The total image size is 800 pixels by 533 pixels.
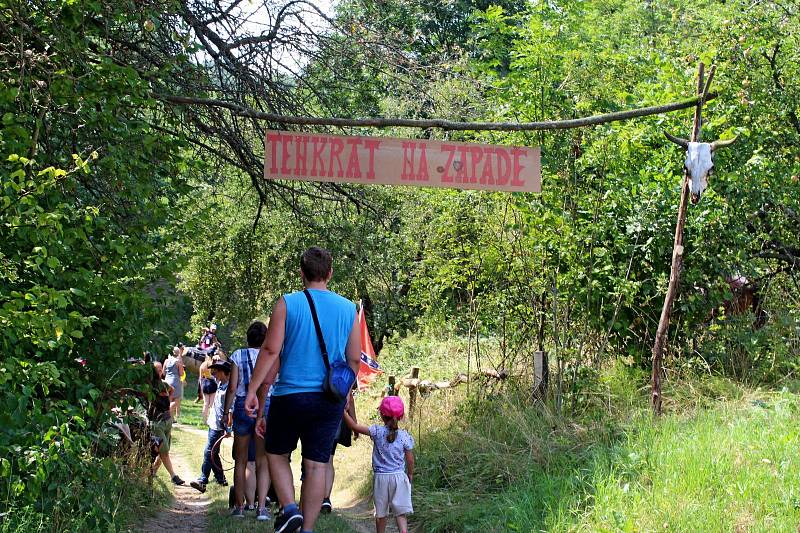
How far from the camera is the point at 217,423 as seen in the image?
9867mm

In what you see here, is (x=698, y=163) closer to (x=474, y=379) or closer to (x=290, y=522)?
(x=290, y=522)

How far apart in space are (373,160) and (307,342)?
2.08 meters

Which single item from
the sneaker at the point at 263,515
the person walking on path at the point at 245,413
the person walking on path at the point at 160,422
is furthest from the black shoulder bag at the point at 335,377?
the person walking on path at the point at 160,422

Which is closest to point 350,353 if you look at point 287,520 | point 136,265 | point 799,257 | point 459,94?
point 287,520

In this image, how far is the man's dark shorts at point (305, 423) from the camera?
5.80 meters

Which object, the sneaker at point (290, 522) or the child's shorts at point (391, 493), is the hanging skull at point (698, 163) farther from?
the sneaker at point (290, 522)

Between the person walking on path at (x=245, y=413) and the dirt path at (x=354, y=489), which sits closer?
the person walking on path at (x=245, y=413)

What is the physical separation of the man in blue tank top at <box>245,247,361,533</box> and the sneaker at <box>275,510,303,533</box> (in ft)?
0.14

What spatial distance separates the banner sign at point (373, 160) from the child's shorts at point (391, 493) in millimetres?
2357

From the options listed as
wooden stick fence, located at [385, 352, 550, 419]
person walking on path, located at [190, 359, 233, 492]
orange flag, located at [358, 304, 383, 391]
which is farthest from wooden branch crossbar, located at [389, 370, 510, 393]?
person walking on path, located at [190, 359, 233, 492]

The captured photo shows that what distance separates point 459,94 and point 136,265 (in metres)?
5.04

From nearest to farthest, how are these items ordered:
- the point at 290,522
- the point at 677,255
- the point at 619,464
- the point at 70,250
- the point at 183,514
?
1. the point at 290,522
2. the point at 70,250
3. the point at 619,464
4. the point at 677,255
5. the point at 183,514

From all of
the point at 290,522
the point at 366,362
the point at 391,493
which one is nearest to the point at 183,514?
the point at 391,493

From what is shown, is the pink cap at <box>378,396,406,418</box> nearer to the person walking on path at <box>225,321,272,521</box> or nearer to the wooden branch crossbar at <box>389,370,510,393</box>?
the person walking on path at <box>225,321,272,521</box>
